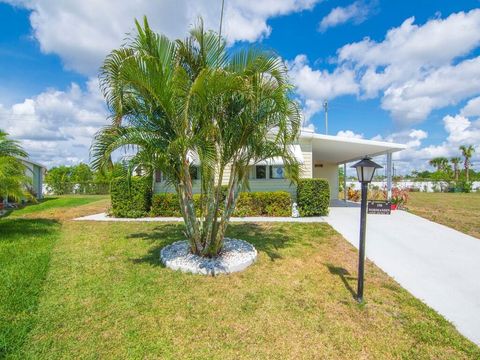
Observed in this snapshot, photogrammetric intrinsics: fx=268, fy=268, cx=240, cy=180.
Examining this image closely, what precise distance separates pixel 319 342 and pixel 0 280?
6291 millimetres

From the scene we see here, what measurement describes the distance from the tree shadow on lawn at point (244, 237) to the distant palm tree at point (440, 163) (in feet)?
230

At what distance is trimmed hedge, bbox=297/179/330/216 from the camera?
1327cm

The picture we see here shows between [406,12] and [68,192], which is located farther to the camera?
[68,192]

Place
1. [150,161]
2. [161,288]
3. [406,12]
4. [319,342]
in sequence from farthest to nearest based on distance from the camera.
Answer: [406,12] → [150,161] → [161,288] → [319,342]

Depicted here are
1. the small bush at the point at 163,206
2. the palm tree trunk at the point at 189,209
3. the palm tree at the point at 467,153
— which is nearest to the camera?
the palm tree trunk at the point at 189,209

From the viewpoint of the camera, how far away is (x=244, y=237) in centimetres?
918

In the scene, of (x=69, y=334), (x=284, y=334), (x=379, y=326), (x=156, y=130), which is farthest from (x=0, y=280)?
(x=379, y=326)

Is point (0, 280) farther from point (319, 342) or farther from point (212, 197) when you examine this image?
point (319, 342)

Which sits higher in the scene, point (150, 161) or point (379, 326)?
point (150, 161)

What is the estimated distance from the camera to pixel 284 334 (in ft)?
12.4

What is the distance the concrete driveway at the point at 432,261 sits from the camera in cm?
453

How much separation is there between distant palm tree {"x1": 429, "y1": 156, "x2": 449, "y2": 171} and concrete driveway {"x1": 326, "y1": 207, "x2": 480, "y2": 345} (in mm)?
65830

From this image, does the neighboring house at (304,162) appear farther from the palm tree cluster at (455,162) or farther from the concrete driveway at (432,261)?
the palm tree cluster at (455,162)

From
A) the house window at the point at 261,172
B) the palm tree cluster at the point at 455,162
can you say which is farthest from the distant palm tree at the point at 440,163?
the house window at the point at 261,172
